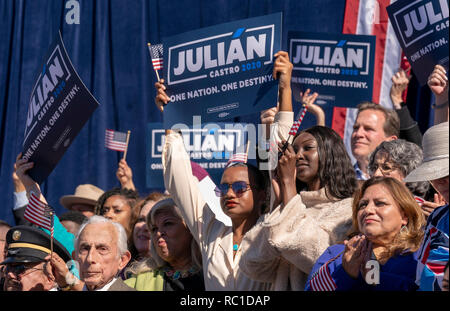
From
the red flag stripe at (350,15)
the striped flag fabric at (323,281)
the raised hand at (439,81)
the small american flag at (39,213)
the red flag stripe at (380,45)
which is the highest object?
the red flag stripe at (350,15)

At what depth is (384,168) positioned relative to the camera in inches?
153

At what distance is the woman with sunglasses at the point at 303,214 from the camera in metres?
3.25

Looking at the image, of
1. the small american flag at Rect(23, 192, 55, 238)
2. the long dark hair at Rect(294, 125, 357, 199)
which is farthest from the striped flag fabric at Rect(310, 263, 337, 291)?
the small american flag at Rect(23, 192, 55, 238)

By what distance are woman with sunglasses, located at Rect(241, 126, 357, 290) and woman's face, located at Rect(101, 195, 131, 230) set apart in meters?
1.58

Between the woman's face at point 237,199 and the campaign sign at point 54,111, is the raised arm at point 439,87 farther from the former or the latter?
the campaign sign at point 54,111

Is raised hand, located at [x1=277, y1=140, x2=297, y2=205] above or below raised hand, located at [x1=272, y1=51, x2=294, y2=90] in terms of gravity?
below

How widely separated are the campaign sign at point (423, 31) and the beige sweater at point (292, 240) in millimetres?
1035

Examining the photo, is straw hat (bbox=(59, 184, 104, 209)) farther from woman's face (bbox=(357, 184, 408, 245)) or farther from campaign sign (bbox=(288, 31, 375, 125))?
woman's face (bbox=(357, 184, 408, 245))

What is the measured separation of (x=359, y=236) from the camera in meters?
3.07

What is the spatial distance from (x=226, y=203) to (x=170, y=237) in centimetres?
46

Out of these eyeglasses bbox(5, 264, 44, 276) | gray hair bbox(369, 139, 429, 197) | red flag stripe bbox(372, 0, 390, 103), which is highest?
red flag stripe bbox(372, 0, 390, 103)

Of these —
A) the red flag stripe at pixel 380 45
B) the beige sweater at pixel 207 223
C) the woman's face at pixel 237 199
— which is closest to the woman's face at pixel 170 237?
the beige sweater at pixel 207 223

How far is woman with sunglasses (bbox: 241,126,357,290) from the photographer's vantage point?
3246 mm

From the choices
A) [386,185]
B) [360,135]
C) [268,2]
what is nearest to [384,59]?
[268,2]
